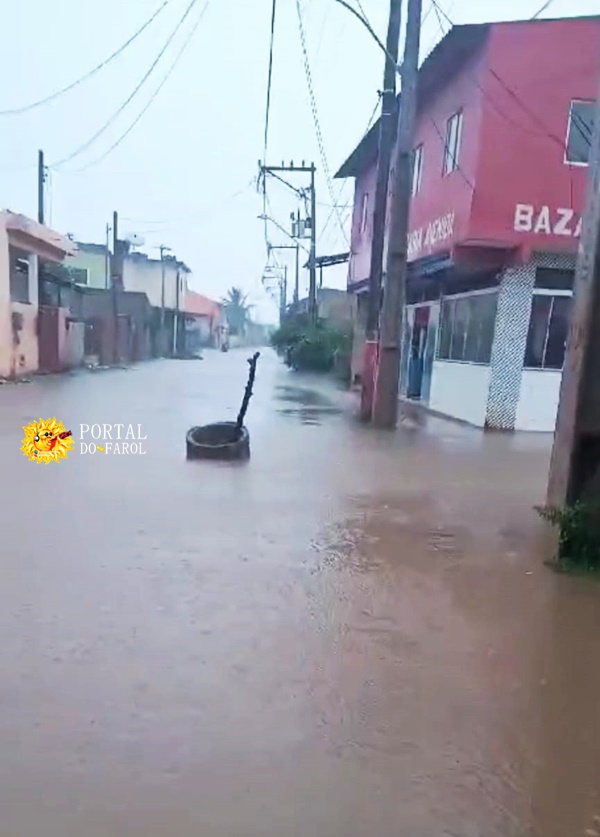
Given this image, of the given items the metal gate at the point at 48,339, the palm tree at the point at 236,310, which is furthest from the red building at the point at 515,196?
the palm tree at the point at 236,310

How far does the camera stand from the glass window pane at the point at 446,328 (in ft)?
57.4

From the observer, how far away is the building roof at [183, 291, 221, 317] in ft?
251

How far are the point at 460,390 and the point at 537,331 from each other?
8.46ft

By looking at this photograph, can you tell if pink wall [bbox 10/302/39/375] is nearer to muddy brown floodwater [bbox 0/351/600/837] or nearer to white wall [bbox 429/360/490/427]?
white wall [bbox 429/360/490/427]

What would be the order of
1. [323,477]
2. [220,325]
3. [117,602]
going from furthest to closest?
1. [220,325]
2. [323,477]
3. [117,602]

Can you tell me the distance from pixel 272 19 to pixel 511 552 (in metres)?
9.42

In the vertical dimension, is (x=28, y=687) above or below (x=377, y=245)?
below

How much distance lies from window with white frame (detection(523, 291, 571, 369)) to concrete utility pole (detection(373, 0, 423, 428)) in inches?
99.9

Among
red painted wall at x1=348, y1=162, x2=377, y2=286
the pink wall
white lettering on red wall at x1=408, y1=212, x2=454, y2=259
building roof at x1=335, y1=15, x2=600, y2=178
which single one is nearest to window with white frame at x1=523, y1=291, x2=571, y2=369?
white lettering on red wall at x1=408, y1=212, x2=454, y2=259

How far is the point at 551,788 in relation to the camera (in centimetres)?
304

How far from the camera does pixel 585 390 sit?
5.93m

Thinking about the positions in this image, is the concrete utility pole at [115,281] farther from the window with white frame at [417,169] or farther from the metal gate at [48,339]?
the window with white frame at [417,169]

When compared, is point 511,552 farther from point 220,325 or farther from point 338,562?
point 220,325

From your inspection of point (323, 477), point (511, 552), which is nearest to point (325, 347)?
point (323, 477)
